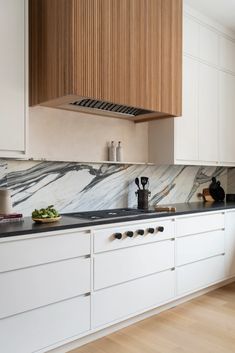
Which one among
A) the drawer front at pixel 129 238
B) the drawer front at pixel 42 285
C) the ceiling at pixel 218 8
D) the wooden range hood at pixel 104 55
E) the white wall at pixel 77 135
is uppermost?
the ceiling at pixel 218 8

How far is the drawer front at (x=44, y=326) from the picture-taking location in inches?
72.4

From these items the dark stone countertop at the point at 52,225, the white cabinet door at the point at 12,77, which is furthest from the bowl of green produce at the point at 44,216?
the white cabinet door at the point at 12,77

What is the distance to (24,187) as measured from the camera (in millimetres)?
2473

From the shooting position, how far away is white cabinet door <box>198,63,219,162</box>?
3.41 metres

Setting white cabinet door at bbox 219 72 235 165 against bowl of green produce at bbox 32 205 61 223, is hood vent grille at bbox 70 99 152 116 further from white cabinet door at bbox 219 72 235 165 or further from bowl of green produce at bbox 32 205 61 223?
white cabinet door at bbox 219 72 235 165

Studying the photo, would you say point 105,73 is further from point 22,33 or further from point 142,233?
point 142,233

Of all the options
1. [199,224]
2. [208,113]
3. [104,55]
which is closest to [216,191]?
[208,113]

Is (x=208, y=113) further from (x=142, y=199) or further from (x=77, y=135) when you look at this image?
(x=77, y=135)

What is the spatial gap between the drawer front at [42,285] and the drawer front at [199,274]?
105cm

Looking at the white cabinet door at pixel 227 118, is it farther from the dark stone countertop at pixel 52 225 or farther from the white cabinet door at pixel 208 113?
the dark stone countertop at pixel 52 225

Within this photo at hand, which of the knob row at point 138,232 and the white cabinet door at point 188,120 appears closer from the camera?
the knob row at point 138,232

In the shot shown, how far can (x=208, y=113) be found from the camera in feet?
11.5

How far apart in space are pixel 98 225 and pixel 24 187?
0.68m

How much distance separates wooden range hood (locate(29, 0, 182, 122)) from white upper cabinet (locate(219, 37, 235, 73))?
3.28 ft
